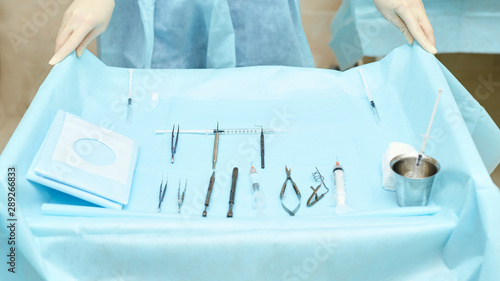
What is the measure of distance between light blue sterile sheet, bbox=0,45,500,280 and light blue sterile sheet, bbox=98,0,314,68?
24cm

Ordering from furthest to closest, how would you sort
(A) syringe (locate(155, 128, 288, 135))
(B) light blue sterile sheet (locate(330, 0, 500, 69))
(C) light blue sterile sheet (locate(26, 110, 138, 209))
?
(B) light blue sterile sheet (locate(330, 0, 500, 69))
(A) syringe (locate(155, 128, 288, 135))
(C) light blue sterile sheet (locate(26, 110, 138, 209))

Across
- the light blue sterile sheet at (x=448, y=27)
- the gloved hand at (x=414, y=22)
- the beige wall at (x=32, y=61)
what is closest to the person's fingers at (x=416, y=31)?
the gloved hand at (x=414, y=22)

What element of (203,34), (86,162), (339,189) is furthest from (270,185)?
(203,34)

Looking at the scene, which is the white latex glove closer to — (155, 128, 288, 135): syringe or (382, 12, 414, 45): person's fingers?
(155, 128, 288, 135): syringe

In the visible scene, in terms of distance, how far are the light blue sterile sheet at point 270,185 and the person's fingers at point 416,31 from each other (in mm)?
24

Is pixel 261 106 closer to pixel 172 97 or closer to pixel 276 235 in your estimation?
pixel 172 97

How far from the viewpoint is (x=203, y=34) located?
2.06m

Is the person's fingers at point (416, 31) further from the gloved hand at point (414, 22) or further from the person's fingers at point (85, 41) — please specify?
the person's fingers at point (85, 41)

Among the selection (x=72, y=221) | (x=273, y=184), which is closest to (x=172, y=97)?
(x=273, y=184)

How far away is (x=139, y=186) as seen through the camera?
53.6 inches

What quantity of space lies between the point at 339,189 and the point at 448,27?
1.67 meters

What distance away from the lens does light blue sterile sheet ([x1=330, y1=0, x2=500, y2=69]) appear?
8.38 ft

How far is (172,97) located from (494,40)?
176 centimetres

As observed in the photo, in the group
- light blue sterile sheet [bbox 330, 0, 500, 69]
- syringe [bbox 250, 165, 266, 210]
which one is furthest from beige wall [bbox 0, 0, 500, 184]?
syringe [bbox 250, 165, 266, 210]
